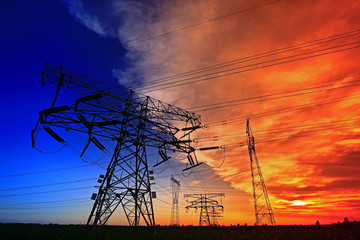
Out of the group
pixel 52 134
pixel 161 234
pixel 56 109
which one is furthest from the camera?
pixel 52 134

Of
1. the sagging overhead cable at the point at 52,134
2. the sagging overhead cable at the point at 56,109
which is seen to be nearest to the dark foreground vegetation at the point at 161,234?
the sagging overhead cable at the point at 52,134

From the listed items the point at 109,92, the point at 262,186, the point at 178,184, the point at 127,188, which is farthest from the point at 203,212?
the point at 109,92

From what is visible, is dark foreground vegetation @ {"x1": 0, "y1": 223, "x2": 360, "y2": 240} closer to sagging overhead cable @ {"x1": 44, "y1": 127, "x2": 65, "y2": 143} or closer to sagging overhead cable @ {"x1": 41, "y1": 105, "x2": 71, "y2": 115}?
sagging overhead cable @ {"x1": 44, "y1": 127, "x2": 65, "y2": 143}

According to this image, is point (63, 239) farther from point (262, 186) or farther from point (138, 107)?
point (262, 186)

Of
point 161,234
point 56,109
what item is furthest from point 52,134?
point 161,234

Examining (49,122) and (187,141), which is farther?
(187,141)

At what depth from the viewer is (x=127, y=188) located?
22.2m

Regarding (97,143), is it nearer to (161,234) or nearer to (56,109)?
(56,109)

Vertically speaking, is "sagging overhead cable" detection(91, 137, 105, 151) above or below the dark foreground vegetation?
above

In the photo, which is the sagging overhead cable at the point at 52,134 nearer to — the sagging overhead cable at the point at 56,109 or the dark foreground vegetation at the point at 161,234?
the sagging overhead cable at the point at 56,109

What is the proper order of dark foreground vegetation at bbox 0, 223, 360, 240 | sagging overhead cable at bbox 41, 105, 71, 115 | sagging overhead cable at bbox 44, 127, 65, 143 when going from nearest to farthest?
dark foreground vegetation at bbox 0, 223, 360, 240 → sagging overhead cable at bbox 41, 105, 71, 115 → sagging overhead cable at bbox 44, 127, 65, 143

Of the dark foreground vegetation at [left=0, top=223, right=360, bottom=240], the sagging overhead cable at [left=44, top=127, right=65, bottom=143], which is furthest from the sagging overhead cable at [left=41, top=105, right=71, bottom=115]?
the dark foreground vegetation at [left=0, top=223, right=360, bottom=240]

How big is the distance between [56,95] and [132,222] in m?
15.4

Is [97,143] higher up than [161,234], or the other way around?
[97,143]
